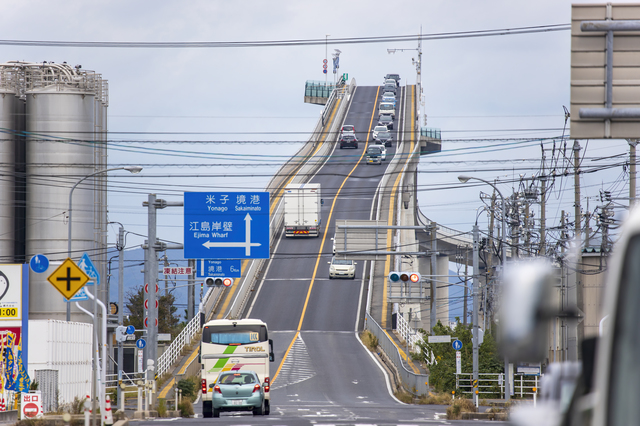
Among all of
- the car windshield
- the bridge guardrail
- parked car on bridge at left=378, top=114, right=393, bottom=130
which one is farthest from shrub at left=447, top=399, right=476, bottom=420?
parked car on bridge at left=378, top=114, right=393, bottom=130

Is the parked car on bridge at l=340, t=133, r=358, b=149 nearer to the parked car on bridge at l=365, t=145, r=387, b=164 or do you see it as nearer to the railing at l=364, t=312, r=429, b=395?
the parked car on bridge at l=365, t=145, r=387, b=164

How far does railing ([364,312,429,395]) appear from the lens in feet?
112

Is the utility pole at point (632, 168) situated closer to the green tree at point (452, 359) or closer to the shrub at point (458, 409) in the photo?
the green tree at point (452, 359)

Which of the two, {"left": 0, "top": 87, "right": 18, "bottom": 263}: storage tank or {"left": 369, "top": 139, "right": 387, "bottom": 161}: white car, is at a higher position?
{"left": 369, "top": 139, "right": 387, "bottom": 161}: white car

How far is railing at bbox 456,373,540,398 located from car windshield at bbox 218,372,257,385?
10279 mm

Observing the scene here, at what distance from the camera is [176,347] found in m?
43.3

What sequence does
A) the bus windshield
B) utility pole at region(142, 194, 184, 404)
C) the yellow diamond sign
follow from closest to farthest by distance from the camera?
1. the yellow diamond sign
2. the bus windshield
3. utility pole at region(142, 194, 184, 404)

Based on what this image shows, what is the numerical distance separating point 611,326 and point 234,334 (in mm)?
26162

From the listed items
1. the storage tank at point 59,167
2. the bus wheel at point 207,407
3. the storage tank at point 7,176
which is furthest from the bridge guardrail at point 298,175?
the bus wheel at point 207,407

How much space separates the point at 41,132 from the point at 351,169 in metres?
42.1

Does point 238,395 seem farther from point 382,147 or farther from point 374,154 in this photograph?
point 382,147

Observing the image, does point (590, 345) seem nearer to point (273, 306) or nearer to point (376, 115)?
point (273, 306)

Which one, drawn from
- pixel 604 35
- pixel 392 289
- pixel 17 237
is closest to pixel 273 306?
pixel 392 289

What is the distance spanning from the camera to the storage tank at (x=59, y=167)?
4597 centimetres
